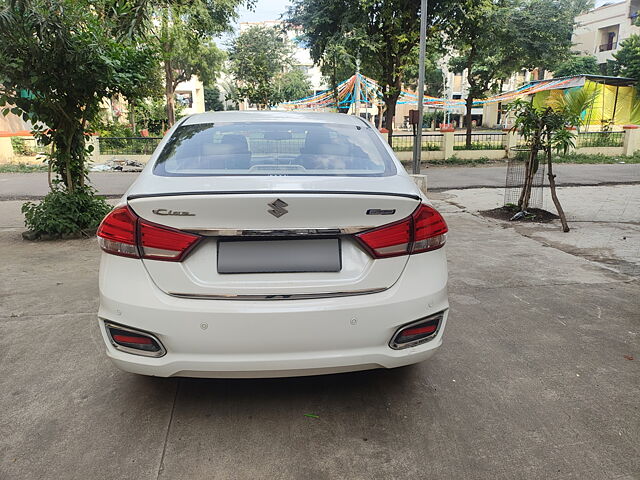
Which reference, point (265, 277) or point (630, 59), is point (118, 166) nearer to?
point (265, 277)

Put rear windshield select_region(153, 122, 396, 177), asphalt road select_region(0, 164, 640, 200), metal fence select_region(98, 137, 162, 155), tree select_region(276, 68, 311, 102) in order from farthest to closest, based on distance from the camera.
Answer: tree select_region(276, 68, 311, 102), metal fence select_region(98, 137, 162, 155), asphalt road select_region(0, 164, 640, 200), rear windshield select_region(153, 122, 396, 177)

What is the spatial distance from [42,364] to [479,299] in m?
3.41

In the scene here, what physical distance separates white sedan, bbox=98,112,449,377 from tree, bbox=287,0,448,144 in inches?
574

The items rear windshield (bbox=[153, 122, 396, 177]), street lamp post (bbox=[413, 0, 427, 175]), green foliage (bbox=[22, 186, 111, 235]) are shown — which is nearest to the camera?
rear windshield (bbox=[153, 122, 396, 177])

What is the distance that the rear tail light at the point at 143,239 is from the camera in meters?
2.19

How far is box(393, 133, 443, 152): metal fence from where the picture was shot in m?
19.7

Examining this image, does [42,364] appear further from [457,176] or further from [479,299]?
[457,176]

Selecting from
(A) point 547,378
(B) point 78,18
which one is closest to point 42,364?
(A) point 547,378

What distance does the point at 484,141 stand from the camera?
2064cm

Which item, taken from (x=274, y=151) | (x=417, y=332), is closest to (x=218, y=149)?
(x=274, y=151)

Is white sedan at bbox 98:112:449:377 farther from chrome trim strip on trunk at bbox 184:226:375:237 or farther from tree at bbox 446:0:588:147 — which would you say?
tree at bbox 446:0:588:147

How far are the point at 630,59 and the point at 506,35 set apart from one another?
16214 millimetres

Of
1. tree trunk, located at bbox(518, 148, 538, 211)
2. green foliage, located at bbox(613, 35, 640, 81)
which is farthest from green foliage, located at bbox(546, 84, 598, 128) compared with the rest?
green foliage, located at bbox(613, 35, 640, 81)

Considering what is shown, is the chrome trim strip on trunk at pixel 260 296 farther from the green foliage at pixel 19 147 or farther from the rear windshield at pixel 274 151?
the green foliage at pixel 19 147
